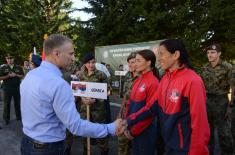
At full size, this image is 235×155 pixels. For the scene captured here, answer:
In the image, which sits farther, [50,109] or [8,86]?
[8,86]

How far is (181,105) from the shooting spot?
2.90 metres

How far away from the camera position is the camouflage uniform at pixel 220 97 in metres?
5.80

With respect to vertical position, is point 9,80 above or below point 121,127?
below

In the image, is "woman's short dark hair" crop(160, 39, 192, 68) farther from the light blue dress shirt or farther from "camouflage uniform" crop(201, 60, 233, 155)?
"camouflage uniform" crop(201, 60, 233, 155)

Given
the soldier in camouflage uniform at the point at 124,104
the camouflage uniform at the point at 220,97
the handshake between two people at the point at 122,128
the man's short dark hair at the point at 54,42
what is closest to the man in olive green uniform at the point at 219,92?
the camouflage uniform at the point at 220,97

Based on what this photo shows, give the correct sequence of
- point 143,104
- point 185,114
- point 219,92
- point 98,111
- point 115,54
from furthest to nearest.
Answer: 1. point 115,54
2. point 98,111
3. point 219,92
4. point 143,104
5. point 185,114

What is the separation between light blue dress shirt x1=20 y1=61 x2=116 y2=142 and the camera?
2.57 meters

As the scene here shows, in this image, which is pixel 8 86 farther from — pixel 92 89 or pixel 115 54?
pixel 115 54

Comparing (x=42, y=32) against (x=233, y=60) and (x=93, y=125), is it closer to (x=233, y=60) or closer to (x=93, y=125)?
(x=233, y=60)

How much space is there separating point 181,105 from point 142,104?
1.16 m

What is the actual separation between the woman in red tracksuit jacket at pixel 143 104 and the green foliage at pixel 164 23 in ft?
46.4

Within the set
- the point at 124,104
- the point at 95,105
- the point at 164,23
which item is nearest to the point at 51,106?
the point at 124,104

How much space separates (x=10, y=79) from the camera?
10039mm

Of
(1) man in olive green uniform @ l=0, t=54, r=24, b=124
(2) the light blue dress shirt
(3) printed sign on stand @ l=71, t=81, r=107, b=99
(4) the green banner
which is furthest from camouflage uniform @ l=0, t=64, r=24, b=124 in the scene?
(2) the light blue dress shirt
